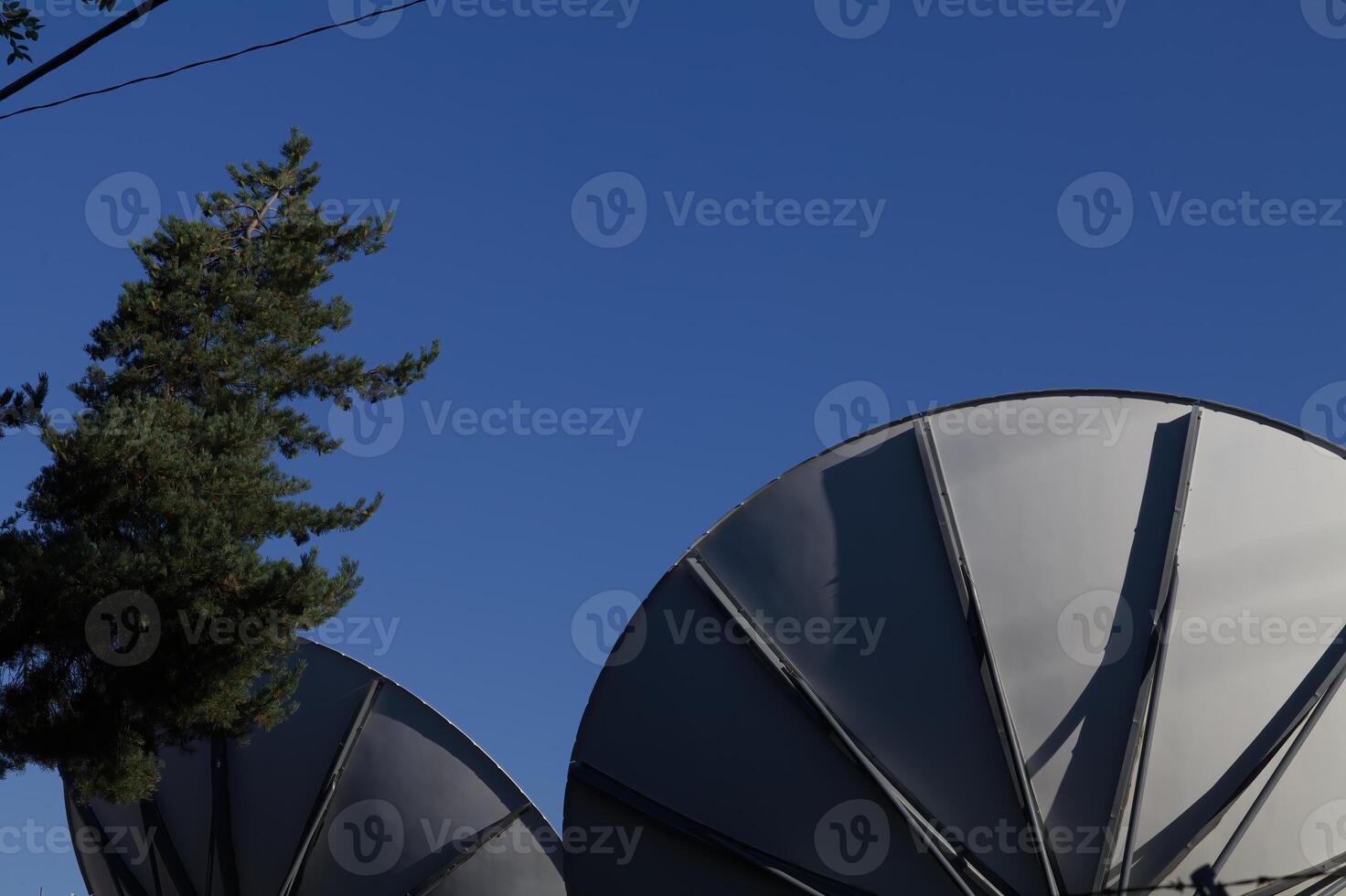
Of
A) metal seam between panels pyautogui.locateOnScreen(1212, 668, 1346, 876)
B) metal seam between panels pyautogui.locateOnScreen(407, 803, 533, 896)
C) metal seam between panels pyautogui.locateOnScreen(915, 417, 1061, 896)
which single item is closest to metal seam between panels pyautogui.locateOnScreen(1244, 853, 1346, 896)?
metal seam between panels pyautogui.locateOnScreen(1212, 668, 1346, 876)

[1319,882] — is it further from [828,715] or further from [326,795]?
[326,795]

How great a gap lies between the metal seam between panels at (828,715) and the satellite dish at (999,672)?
30 millimetres

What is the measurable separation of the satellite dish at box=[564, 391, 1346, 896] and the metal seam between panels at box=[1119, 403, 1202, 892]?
0.02 meters

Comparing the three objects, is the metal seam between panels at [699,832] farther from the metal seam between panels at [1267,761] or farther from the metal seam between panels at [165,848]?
the metal seam between panels at [165,848]

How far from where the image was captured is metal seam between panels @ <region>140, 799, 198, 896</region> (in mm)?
17484

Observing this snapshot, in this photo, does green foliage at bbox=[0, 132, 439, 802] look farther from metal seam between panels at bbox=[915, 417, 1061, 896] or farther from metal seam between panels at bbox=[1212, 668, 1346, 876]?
metal seam between panels at bbox=[1212, 668, 1346, 876]

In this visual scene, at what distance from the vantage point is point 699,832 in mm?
12133

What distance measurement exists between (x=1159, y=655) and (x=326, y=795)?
11.3 metres

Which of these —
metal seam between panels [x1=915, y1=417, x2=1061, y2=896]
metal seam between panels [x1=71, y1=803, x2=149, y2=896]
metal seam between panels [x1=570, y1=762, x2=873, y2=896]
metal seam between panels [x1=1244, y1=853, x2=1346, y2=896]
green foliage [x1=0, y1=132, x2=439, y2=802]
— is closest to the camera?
metal seam between panels [x1=1244, y1=853, x2=1346, y2=896]

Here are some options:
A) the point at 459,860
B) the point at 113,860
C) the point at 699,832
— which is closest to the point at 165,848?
the point at 113,860

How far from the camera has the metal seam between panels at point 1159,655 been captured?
1062 centimetres

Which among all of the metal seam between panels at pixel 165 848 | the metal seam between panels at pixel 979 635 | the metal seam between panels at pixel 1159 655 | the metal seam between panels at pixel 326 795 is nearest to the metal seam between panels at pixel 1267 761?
the metal seam between panels at pixel 1159 655

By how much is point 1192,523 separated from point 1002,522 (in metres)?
1.70

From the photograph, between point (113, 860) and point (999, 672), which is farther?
point (113, 860)
